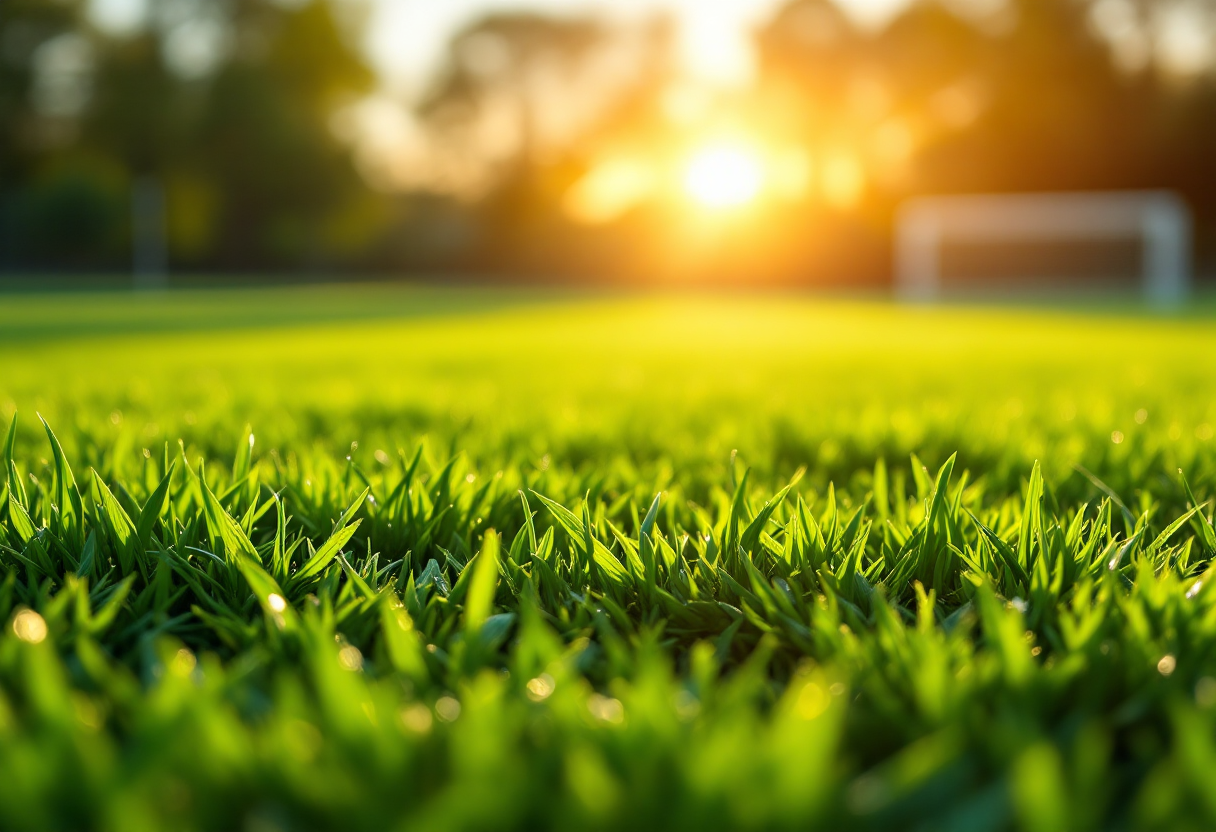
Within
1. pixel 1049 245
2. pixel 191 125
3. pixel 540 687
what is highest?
pixel 191 125

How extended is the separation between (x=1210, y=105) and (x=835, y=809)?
3298 cm

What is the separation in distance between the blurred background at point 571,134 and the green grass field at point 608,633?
99.4 feet

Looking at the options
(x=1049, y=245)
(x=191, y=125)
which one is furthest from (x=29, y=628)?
(x=191, y=125)

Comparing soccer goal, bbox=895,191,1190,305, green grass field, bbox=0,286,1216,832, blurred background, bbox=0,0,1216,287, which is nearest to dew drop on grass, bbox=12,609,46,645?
green grass field, bbox=0,286,1216,832

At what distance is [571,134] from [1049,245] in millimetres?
19132

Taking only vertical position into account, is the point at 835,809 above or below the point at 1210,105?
below

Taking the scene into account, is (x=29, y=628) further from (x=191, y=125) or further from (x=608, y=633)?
(x=191, y=125)

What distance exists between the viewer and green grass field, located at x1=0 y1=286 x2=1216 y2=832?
58 centimetres

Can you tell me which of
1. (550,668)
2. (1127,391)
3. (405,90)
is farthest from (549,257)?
(550,668)

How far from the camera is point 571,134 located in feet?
124

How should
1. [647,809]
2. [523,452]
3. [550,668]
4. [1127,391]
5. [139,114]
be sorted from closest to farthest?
1. [647,809]
2. [550,668]
3. [523,452]
4. [1127,391]
5. [139,114]

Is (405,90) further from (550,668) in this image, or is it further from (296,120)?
(550,668)

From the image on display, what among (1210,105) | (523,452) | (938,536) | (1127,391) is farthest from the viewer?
(1210,105)

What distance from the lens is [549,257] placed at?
120 ft
